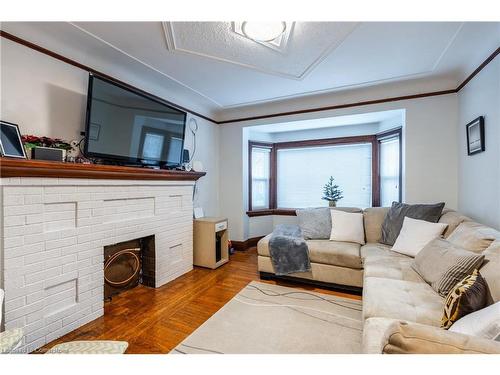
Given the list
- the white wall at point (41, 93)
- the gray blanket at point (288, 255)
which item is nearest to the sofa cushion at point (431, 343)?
the gray blanket at point (288, 255)

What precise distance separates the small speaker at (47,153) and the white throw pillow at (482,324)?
264 cm

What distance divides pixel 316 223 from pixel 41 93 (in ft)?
10.3

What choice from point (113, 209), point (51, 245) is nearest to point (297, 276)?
point (113, 209)

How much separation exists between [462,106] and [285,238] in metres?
2.58

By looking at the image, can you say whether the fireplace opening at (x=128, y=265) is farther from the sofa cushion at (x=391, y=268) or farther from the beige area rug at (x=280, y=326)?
the sofa cushion at (x=391, y=268)

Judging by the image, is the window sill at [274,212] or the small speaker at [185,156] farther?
the window sill at [274,212]

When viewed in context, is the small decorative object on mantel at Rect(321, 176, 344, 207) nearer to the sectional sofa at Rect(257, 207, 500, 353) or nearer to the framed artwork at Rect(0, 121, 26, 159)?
the sectional sofa at Rect(257, 207, 500, 353)

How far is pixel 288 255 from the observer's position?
2641 mm

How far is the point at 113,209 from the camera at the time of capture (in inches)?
85.6

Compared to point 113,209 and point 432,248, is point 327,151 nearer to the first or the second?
point 432,248

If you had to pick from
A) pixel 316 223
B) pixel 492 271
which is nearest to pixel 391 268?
pixel 492 271

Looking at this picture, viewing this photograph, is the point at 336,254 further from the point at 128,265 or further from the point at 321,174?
the point at 128,265

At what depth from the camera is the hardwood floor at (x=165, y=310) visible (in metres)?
1.74

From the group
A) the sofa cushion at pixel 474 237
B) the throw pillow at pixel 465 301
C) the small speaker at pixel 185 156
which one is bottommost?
the throw pillow at pixel 465 301
